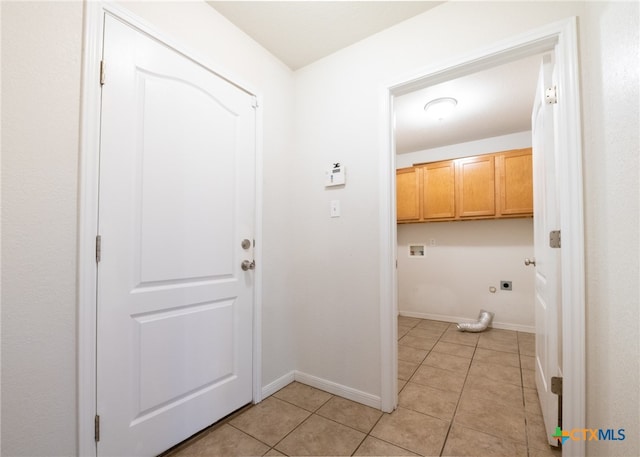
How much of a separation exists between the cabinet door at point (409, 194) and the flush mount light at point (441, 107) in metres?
1.00

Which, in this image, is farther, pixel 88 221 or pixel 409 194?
pixel 409 194

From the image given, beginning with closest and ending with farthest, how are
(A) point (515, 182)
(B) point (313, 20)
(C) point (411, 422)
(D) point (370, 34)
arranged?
(C) point (411, 422) < (B) point (313, 20) < (D) point (370, 34) < (A) point (515, 182)

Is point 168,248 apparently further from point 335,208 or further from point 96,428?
Answer: point 335,208

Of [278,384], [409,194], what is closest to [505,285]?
[409,194]

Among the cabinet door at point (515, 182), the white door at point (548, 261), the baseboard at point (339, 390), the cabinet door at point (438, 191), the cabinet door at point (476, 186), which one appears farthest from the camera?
the cabinet door at point (438, 191)

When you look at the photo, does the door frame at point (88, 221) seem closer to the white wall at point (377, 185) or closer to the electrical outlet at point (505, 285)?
the white wall at point (377, 185)

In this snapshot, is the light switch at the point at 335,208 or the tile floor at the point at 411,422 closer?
the tile floor at the point at 411,422

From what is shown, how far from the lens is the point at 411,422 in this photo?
1.62 metres

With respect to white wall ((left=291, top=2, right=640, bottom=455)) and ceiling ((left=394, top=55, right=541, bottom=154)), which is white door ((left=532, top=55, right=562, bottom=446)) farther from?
ceiling ((left=394, top=55, right=541, bottom=154))

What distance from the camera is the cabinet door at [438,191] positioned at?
3.65 m

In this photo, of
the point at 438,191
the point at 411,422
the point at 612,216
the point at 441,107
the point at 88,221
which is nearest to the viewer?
the point at 612,216

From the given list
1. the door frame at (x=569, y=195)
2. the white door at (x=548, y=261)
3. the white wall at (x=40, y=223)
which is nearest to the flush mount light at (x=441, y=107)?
the white door at (x=548, y=261)

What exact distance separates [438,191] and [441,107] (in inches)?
48.0

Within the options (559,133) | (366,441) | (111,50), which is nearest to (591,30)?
(559,133)
